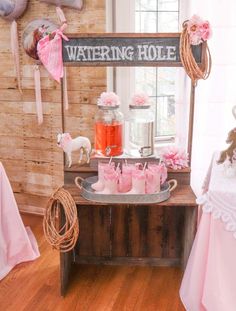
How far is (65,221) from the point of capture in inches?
91.3

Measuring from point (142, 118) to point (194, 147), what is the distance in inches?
17.2

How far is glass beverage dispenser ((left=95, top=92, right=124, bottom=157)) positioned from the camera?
2434mm

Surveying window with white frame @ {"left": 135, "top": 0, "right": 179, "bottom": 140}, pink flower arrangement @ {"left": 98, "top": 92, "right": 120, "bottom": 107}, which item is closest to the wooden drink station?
pink flower arrangement @ {"left": 98, "top": 92, "right": 120, "bottom": 107}

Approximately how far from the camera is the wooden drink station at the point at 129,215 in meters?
2.30

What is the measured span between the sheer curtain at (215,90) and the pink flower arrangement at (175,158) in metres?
0.30

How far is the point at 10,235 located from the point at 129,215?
0.69m

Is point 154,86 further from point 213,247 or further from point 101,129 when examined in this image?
point 213,247

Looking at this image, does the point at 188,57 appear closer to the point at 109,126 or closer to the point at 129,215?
the point at 109,126

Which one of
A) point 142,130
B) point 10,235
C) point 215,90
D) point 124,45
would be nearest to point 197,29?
point 124,45

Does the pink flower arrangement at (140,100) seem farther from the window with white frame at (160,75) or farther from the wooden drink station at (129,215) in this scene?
the window with white frame at (160,75)

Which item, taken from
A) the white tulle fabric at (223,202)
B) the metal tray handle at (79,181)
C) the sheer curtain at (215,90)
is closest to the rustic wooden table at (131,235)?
the metal tray handle at (79,181)

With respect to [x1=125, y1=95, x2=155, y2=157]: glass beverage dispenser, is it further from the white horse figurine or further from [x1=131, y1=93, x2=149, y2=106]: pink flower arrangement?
the white horse figurine

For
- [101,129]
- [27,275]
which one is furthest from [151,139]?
[27,275]

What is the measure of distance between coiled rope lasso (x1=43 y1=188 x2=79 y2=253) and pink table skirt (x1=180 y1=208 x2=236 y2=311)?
0.60m
